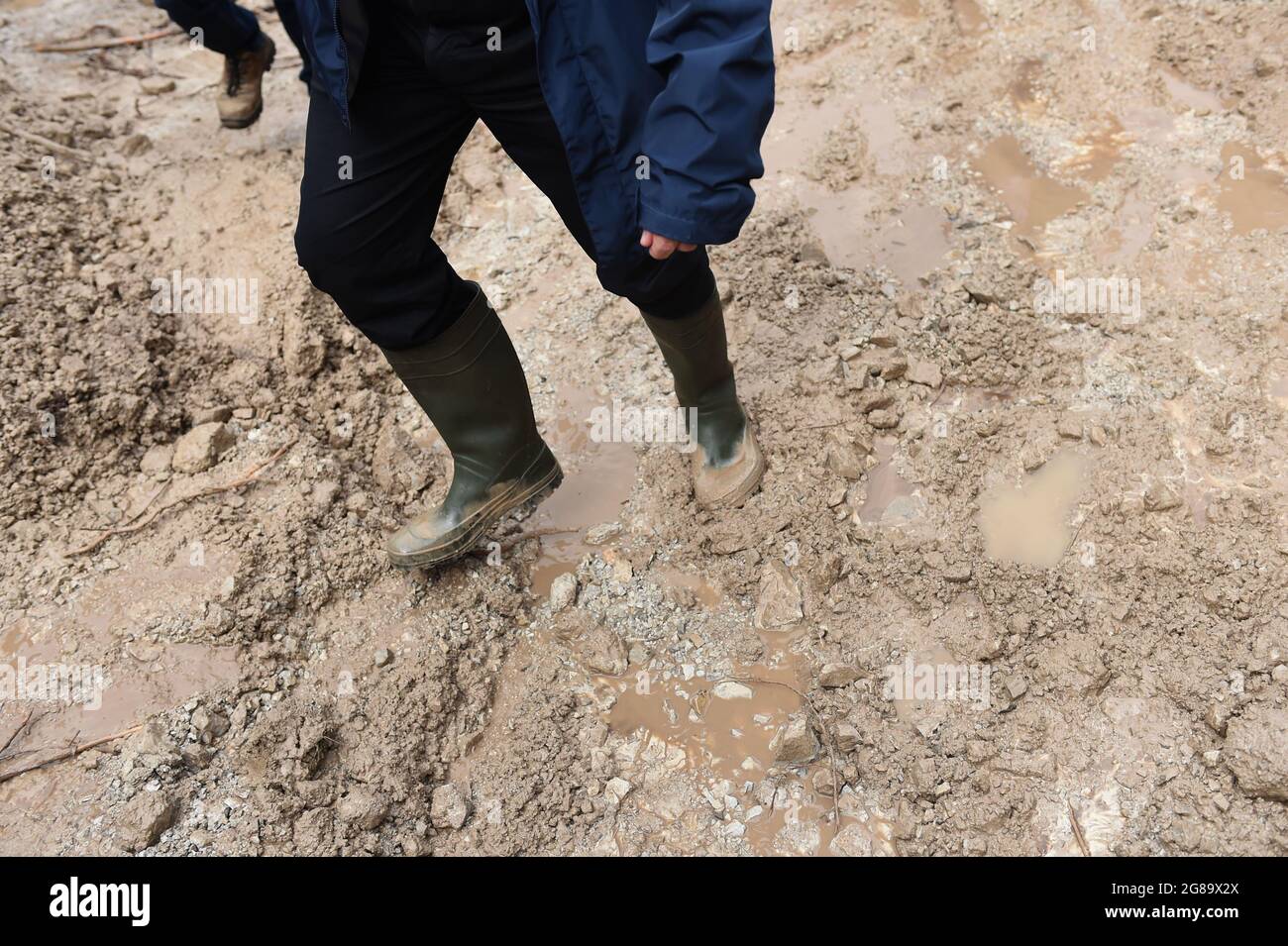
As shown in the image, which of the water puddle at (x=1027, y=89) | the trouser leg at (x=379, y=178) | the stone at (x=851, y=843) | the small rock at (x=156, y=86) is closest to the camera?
the trouser leg at (x=379, y=178)

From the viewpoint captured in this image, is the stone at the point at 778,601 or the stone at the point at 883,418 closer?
the stone at the point at 778,601

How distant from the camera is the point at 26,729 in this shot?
1874 mm

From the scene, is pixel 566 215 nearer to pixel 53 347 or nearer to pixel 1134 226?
pixel 53 347

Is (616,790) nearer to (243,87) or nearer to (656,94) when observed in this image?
(656,94)

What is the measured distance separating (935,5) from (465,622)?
9.19 feet

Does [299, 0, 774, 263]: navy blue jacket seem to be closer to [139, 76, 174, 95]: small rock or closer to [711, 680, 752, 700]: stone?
[711, 680, 752, 700]: stone

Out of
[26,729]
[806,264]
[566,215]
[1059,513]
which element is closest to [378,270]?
[566,215]

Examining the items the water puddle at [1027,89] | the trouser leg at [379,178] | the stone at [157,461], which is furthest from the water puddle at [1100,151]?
the stone at [157,461]

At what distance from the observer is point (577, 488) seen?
239 centimetres

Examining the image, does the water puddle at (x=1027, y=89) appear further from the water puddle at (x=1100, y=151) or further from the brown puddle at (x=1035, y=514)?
the brown puddle at (x=1035, y=514)

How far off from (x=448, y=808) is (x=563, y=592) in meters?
0.55

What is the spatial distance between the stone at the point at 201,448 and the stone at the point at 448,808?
1100 millimetres

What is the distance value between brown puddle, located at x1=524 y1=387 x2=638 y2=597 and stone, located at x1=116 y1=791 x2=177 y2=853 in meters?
0.90

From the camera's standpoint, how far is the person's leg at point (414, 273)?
1.56 meters
